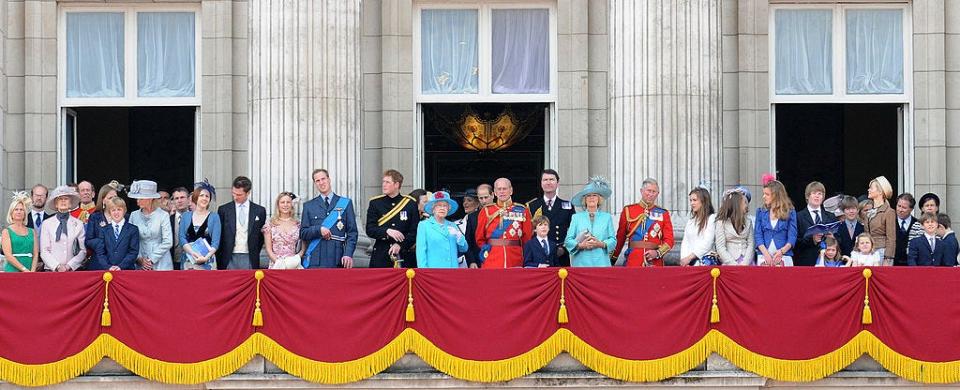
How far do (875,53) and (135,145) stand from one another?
39.1 feet

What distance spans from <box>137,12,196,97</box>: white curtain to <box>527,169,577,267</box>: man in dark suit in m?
6.55

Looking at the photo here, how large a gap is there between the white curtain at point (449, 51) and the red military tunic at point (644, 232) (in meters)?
4.86

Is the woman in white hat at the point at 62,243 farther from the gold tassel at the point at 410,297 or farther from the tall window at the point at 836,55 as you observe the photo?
the tall window at the point at 836,55

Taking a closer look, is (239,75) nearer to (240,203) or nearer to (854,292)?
(240,203)

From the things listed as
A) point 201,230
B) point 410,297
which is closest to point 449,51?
point 201,230

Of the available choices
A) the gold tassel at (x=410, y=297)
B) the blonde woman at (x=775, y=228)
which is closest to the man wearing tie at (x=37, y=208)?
the gold tassel at (x=410, y=297)

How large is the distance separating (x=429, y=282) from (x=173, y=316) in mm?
2993

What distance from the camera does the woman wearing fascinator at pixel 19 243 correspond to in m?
22.8

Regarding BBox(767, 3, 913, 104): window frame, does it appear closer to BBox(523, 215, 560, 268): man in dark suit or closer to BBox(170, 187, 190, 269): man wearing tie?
BBox(523, 215, 560, 268): man in dark suit

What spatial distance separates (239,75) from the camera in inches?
1087

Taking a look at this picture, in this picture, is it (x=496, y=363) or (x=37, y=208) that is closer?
(x=496, y=363)

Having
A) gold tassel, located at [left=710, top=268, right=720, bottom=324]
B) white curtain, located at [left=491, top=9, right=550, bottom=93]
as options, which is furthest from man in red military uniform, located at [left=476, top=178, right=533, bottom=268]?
white curtain, located at [left=491, top=9, right=550, bottom=93]

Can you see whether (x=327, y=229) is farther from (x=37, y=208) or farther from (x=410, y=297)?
(x=37, y=208)

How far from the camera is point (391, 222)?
23.5 metres
